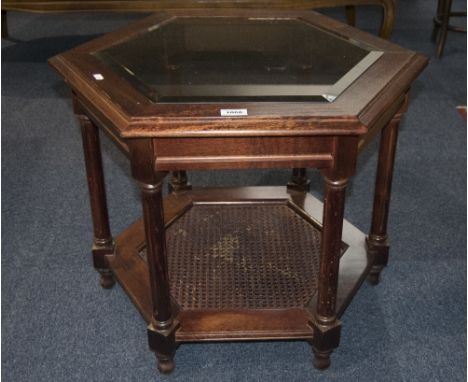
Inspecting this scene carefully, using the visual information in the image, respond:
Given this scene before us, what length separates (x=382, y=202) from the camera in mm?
2041

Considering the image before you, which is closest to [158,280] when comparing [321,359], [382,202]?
[321,359]

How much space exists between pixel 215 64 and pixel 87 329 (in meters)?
0.98

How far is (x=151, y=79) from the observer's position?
1.59 meters

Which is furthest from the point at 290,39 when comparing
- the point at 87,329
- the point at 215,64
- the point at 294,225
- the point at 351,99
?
the point at 87,329

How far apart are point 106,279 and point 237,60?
94 cm

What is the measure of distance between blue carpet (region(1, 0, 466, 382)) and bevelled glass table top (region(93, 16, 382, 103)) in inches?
34.6

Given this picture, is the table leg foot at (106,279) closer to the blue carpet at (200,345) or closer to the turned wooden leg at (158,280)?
the blue carpet at (200,345)

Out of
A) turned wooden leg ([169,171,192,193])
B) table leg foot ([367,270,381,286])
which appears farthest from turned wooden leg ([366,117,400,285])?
turned wooden leg ([169,171,192,193])

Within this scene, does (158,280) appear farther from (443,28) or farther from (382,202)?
(443,28)

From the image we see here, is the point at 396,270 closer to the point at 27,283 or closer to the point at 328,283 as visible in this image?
the point at 328,283

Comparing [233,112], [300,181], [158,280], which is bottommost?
[300,181]

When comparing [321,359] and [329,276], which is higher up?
[329,276]

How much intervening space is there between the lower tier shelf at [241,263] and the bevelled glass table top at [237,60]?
2.25 ft

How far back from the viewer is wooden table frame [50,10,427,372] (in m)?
1.38
